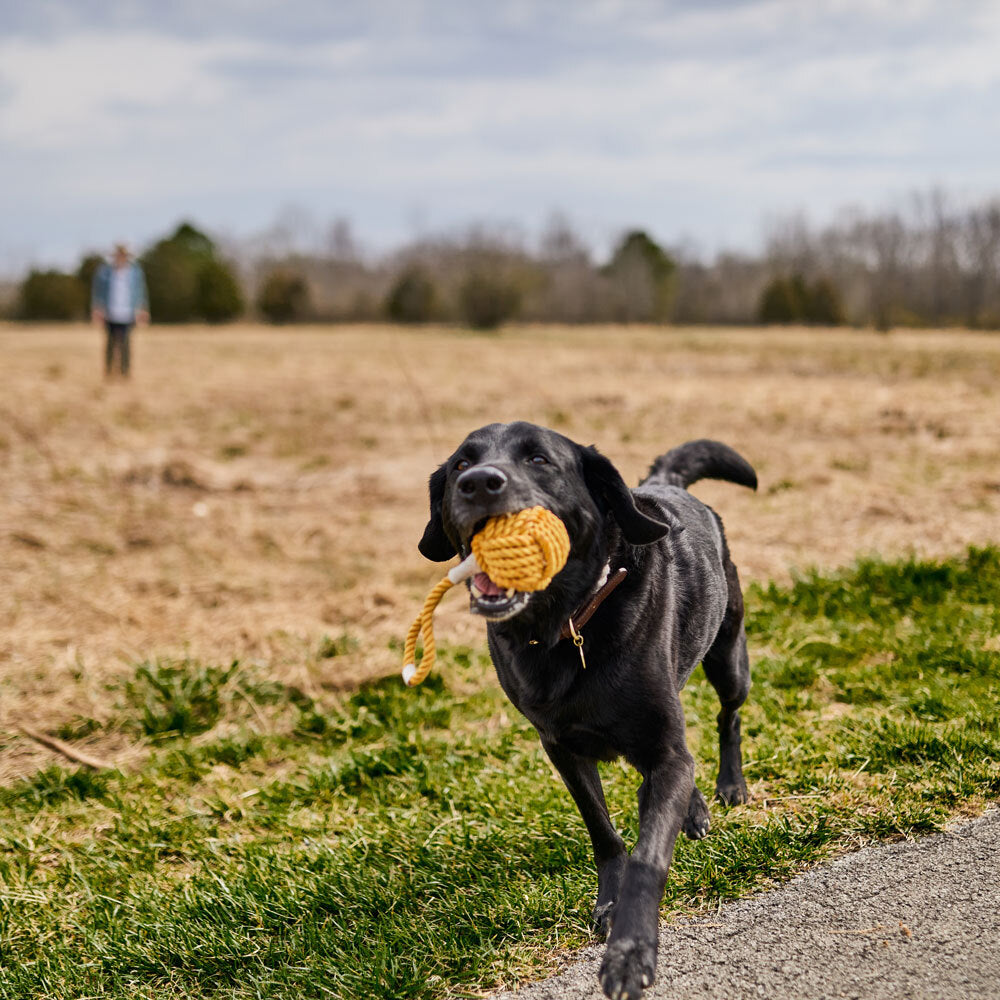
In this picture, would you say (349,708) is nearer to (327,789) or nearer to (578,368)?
(327,789)

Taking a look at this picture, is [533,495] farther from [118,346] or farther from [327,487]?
[118,346]

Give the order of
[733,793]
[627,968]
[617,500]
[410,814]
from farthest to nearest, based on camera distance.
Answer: [410,814]
[733,793]
[617,500]
[627,968]

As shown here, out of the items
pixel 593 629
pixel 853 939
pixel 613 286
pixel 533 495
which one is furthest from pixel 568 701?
pixel 613 286

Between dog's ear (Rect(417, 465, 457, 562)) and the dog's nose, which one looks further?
dog's ear (Rect(417, 465, 457, 562))

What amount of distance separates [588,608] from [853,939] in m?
1.30

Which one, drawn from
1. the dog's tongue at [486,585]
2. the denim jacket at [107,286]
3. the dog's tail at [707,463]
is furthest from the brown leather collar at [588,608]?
the denim jacket at [107,286]

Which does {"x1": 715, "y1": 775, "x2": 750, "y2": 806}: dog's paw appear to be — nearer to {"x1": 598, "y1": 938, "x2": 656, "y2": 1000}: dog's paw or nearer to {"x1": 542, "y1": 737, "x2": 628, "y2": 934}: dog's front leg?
{"x1": 542, "y1": 737, "x2": 628, "y2": 934}: dog's front leg

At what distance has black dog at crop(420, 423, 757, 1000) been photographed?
9.78 feet

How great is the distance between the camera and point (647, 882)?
2740 millimetres

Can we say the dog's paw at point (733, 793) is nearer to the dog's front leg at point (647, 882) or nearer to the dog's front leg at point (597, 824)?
the dog's front leg at point (597, 824)

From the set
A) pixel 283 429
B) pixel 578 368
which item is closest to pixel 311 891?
pixel 283 429

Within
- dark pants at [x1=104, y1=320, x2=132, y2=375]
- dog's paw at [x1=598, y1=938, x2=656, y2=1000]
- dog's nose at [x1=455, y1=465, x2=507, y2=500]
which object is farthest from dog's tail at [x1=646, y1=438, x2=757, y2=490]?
dark pants at [x1=104, y1=320, x2=132, y2=375]

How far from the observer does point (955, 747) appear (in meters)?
4.21

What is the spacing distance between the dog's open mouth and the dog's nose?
263mm
